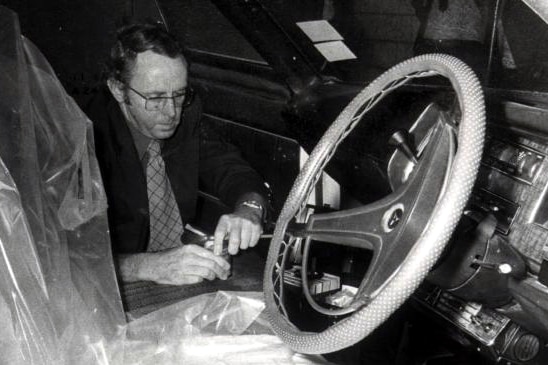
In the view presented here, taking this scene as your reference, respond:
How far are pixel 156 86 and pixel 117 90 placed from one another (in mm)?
199

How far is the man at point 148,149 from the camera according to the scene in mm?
1937

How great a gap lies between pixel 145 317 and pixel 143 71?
986mm

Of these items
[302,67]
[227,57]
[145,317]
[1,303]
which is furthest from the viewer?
[227,57]

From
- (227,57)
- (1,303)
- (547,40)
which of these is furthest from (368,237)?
(227,57)

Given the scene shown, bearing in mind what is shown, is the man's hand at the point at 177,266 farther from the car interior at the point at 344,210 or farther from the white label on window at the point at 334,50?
the white label on window at the point at 334,50

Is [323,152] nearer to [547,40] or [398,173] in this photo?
[398,173]

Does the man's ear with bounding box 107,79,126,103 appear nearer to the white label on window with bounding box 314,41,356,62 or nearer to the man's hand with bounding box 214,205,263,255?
the man's hand with bounding box 214,205,263,255

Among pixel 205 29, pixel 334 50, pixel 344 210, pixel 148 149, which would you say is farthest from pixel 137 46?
pixel 205 29

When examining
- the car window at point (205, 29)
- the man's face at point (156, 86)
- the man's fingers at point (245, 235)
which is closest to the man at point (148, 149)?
the man's face at point (156, 86)

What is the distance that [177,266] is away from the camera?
1627 mm

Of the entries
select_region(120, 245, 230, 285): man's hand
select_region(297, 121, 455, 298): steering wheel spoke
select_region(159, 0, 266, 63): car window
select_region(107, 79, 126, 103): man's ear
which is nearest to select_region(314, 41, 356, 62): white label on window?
select_region(159, 0, 266, 63): car window

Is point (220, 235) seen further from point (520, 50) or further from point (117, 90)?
point (520, 50)

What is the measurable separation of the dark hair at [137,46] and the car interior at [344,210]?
1.29ft

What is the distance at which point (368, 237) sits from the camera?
1120mm
